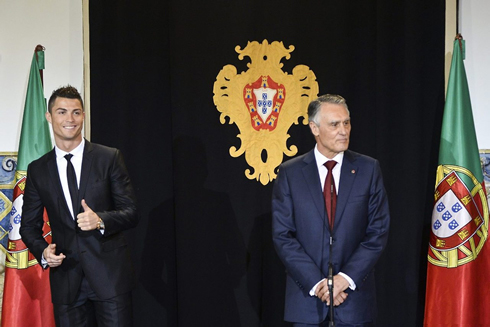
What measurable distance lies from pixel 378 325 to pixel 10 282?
2493 millimetres

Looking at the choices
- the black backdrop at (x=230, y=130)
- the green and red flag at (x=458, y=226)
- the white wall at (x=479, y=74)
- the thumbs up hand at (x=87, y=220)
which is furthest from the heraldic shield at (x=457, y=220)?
the thumbs up hand at (x=87, y=220)

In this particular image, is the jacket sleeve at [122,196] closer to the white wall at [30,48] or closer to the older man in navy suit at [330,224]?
the older man in navy suit at [330,224]

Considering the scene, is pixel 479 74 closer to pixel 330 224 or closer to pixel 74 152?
pixel 330 224

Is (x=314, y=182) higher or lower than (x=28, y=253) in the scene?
higher

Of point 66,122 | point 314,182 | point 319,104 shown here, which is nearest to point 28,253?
point 66,122

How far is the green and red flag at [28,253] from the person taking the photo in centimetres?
368

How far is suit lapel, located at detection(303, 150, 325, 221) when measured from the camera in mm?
2664

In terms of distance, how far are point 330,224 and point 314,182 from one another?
23 cm

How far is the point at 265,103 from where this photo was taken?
4.05 meters

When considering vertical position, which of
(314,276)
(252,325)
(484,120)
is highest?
(484,120)

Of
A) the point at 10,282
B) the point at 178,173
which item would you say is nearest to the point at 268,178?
the point at 178,173

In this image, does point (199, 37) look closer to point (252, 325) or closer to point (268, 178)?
point (268, 178)

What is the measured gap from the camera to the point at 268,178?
13.3ft

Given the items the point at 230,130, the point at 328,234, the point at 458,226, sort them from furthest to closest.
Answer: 1. the point at 230,130
2. the point at 458,226
3. the point at 328,234
